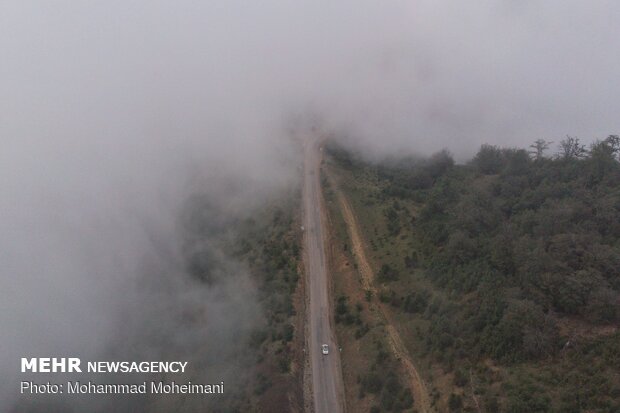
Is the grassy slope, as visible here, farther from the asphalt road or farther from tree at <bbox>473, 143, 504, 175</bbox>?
tree at <bbox>473, 143, 504, 175</bbox>

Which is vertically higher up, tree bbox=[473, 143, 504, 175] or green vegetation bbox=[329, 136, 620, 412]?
tree bbox=[473, 143, 504, 175]

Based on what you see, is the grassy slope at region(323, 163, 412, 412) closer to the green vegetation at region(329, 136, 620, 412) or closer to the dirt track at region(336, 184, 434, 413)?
the dirt track at region(336, 184, 434, 413)

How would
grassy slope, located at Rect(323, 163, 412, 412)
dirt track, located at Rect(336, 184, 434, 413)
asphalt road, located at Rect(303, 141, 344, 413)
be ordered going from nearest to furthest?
dirt track, located at Rect(336, 184, 434, 413), grassy slope, located at Rect(323, 163, 412, 412), asphalt road, located at Rect(303, 141, 344, 413)

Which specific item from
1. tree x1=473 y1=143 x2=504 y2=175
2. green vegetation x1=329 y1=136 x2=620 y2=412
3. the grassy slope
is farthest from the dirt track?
tree x1=473 y1=143 x2=504 y2=175

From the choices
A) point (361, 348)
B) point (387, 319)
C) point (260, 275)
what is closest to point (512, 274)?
point (387, 319)

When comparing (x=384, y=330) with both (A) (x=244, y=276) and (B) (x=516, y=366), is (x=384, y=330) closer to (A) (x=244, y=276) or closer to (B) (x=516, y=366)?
(B) (x=516, y=366)

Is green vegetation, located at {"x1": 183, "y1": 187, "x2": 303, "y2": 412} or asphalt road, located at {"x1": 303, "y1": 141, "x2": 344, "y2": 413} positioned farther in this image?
green vegetation, located at {"x1": 183, "y1": 187, "x2": 303, "y2": 412}

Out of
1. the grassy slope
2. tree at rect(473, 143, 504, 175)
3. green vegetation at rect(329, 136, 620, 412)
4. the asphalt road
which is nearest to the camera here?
green vegetation at rect(329, 136, 620, 412)
